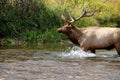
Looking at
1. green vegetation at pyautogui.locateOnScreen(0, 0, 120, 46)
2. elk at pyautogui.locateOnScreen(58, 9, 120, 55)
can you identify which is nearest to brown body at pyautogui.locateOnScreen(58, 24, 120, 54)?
elk at pyautogui.locateOnScreen(58, 9, 120, 55)

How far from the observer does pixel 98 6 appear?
905 inches

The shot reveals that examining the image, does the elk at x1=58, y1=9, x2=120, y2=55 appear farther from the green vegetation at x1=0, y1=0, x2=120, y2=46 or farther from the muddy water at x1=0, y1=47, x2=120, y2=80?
the green vegetation at x1=0, y1=0, x2=120, y2=46

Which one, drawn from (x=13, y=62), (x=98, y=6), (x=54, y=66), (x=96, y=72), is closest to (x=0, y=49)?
(x=13, y=62)

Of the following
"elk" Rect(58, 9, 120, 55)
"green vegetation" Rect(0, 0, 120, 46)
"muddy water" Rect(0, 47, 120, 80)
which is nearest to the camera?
"muddy water" Rect(0, 47, 120, 80)

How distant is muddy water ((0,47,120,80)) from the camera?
10.4m

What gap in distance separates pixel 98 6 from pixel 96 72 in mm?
12188

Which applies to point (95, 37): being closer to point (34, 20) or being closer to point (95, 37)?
point (95, 37)

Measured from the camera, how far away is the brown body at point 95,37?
49.8 feet

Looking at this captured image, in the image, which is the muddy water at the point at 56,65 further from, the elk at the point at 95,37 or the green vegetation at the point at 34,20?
the green vegetation at the point at 34,20

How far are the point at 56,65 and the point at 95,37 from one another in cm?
360

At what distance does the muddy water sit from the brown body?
0.32m

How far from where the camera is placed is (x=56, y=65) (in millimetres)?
12320

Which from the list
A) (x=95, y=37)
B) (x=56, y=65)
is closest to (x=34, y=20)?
(x=95, y=37)

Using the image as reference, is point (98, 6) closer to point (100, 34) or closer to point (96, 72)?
point (100, 34)
